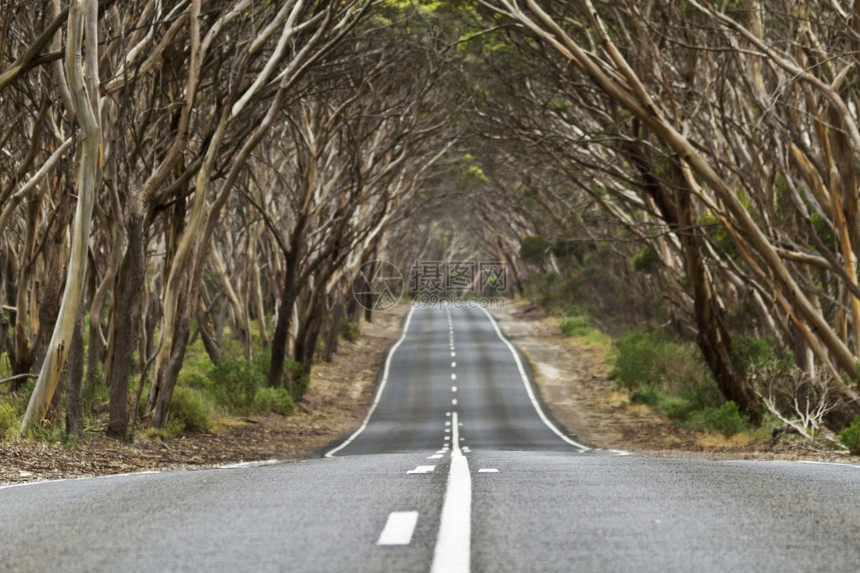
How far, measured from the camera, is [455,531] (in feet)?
18.8

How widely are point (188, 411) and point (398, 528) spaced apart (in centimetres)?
1880

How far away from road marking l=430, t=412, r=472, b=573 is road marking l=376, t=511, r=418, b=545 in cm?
15

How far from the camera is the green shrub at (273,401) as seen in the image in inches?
1265

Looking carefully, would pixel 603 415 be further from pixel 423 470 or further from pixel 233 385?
pixel 423 470

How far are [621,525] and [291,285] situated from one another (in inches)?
1081

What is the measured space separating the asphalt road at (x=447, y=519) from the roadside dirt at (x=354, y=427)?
4.05 metres

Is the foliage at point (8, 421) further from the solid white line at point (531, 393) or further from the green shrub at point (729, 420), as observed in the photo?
the green shrub at point (729, 420)

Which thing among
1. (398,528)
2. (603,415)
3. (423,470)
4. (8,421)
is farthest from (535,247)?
(398,528)

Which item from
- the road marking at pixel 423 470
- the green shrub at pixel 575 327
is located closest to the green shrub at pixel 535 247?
the green shrub at pixel 575 327

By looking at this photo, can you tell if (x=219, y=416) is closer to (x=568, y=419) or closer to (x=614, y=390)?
(x=568, y=419)

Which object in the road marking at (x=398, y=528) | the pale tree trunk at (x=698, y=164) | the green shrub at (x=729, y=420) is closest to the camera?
the road marking at (x=398, y=528)

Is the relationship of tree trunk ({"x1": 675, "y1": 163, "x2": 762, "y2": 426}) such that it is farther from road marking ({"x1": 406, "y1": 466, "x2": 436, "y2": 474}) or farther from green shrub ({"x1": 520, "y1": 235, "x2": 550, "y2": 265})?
green shrub ({"x1": 520, "y1": 235, "x2": 550, "y2": 265})

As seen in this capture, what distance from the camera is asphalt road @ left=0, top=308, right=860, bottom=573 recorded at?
5070 mm

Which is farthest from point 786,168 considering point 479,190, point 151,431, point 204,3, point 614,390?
point 479,190
